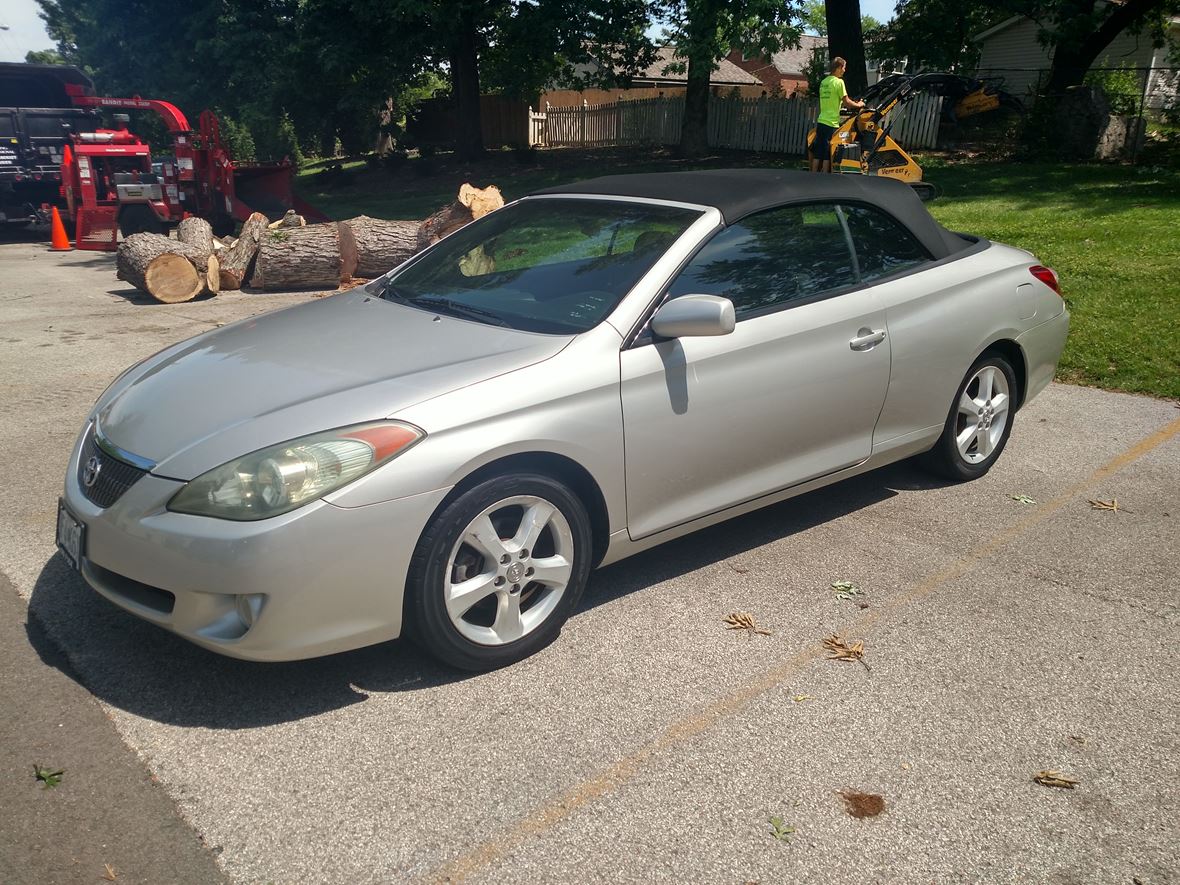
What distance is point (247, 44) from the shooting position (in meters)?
22.5

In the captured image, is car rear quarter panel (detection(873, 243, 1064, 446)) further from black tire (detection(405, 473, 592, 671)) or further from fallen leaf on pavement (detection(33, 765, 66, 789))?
fallen leaf on pavement (detection(33, 765, 66, 789))

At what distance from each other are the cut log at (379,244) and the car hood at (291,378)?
26.7 ft

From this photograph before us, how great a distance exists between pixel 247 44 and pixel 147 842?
898 inches

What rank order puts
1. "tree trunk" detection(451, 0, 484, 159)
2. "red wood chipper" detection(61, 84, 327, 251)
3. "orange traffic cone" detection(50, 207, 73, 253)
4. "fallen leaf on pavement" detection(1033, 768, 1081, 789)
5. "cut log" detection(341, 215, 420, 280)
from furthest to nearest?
"tree trunk" detection(451, 0, 484, 159) → "orange traffic cone" detection(50, 207, 73, 253) → "red wood chipper" detection(61, 84, 327, 251) → "cut log" detection(341, 215, 420, 280) → "fallen leaf on pavement" detection(1033, 768, 1081, 789)

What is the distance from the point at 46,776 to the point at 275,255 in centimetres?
972

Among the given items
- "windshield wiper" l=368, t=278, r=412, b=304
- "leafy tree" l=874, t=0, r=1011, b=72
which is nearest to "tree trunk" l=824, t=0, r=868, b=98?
"leafy tree" l=874, t=0, r=1011, b=72

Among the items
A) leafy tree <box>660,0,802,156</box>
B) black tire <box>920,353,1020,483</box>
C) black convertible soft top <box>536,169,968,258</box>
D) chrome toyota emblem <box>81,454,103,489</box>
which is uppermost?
leafy tree <box>660,0,802,156</box>

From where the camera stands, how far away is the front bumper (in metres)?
3.16

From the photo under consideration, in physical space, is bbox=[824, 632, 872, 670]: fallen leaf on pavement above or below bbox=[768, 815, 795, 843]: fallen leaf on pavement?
below

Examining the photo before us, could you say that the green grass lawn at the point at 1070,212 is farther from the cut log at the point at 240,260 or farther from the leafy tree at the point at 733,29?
the cut log at the point at 240,260

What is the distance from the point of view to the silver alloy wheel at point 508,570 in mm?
3535

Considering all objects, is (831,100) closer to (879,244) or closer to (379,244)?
(379,244)

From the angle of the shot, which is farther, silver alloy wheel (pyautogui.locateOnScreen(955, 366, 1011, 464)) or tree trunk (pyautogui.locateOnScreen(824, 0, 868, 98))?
tree trunk (pyautogui.locateOnScreen(824, 0, 868, 98))

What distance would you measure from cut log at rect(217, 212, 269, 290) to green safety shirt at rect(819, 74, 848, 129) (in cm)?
824
